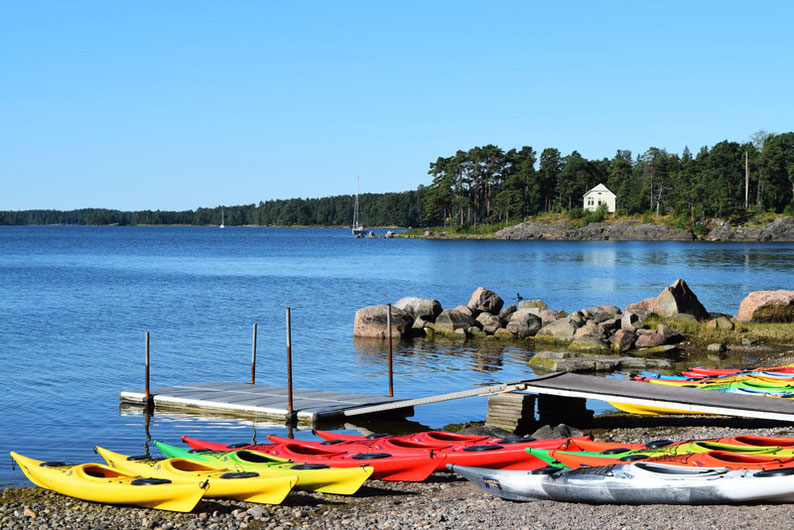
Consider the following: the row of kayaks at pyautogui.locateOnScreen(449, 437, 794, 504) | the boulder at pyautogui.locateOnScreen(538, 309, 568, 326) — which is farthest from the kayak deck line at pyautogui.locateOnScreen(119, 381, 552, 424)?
the boulder at pyautogui.locateOnScreen(538, 309, 568, 326)

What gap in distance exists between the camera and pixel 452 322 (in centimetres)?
3575

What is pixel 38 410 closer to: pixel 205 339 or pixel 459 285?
pixel 205 339

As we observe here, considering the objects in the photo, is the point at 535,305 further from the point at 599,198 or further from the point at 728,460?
the point at 599,198

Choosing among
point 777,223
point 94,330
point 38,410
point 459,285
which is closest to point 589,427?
point 38,410

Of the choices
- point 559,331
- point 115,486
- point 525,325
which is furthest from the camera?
point 525,325

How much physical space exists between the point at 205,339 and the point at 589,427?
2093 centimetres

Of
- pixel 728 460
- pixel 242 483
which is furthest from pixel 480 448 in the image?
pixel 242 483

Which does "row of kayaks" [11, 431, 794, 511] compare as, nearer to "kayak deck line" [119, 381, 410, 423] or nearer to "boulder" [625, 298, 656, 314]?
"kayak deck line" [119, 381, 410, 423]

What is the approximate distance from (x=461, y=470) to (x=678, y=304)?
903 inches

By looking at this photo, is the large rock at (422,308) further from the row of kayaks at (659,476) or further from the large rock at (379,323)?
the row of kayaks at (659,476)

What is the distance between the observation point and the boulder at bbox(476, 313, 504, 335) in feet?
115

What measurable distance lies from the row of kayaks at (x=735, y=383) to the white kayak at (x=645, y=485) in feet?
22.5

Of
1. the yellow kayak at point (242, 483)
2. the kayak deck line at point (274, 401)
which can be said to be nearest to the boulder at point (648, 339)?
the kayak deck line at point (274, 401)

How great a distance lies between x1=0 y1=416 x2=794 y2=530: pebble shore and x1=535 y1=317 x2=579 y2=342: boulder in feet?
64.2
